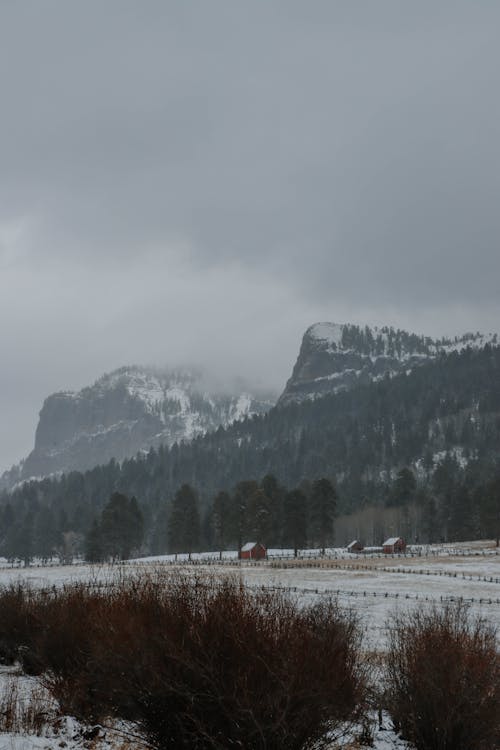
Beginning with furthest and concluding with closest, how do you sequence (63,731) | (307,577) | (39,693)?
(307,577) → (39,693) → (63,731)

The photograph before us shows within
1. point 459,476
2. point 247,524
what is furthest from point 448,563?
point 459,476

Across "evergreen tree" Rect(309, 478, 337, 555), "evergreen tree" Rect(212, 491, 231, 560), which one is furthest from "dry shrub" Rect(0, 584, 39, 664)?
"evergreen tree" Rect(212, 491, 231, 560)

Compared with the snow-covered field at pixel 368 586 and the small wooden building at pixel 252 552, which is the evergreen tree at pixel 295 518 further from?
the snow-covered field at pixel 368 586

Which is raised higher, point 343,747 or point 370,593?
point 343,747

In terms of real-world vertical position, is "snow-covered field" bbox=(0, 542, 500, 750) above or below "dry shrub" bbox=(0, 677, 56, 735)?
below

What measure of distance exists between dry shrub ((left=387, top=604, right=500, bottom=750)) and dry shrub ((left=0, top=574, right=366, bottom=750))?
784 mm

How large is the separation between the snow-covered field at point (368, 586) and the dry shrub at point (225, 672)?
2.56 ft

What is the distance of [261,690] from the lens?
Answer: 287 inches

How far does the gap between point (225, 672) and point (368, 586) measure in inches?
1724

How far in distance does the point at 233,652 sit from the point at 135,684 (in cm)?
142

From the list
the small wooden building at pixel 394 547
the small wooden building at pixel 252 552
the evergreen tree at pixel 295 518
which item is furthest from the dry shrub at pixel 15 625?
the small wooden building at pixel 394 547

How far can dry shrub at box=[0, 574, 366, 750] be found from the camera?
7.32 m

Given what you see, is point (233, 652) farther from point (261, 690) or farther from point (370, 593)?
point (370, 593)

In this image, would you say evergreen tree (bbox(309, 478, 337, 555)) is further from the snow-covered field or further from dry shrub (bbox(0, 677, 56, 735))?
dry shrub (bbox(0, 677, 56, 735))
